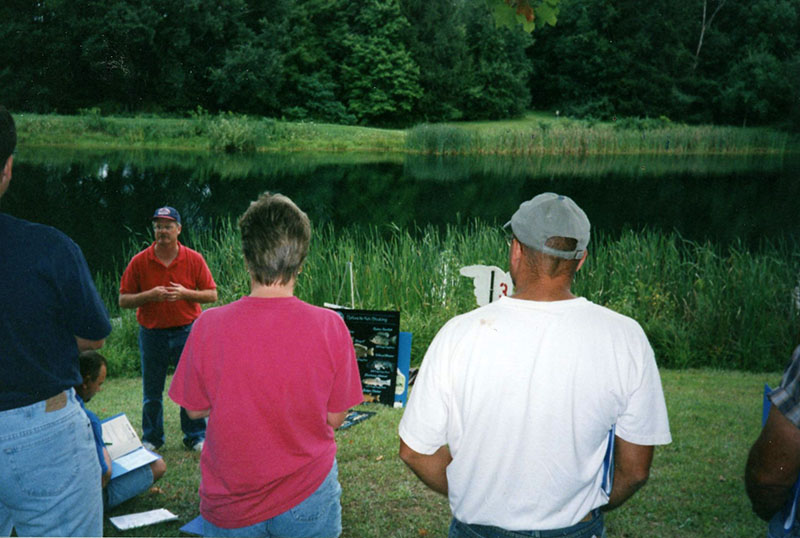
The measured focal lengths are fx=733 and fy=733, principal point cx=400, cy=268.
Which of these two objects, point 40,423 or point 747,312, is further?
point 747,312

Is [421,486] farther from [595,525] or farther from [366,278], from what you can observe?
[366,278]

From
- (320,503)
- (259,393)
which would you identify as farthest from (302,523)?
(259,393)

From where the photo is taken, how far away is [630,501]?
3248 mm

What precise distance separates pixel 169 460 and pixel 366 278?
3.57m

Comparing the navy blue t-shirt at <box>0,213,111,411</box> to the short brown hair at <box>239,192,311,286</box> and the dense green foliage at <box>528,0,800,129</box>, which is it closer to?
the short brown hair at <box>239,192,311,286</box>

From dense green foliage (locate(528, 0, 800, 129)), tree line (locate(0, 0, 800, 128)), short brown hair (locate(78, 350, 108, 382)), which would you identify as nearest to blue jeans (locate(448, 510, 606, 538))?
short brown hair (locate(78, 350, 108, 382))

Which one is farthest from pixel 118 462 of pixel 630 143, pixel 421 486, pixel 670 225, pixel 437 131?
pixel 630 143

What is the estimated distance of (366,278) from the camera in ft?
23.2

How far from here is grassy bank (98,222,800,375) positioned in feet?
21.0

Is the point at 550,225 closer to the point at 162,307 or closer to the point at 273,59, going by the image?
the point at 162,307

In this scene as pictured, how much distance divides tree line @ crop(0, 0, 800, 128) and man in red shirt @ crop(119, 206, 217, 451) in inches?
900

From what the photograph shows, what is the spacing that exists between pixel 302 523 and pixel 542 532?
22.9 inches

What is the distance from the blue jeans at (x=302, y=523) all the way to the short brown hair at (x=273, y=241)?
52 cm

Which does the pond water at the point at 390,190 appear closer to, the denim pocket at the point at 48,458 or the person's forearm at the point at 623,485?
the denim pocket at the point at 48,458
